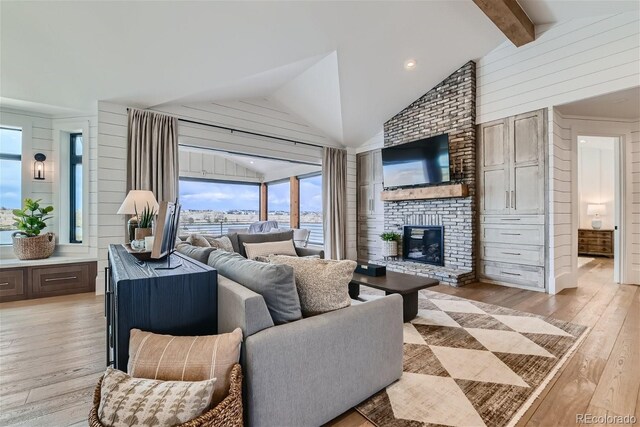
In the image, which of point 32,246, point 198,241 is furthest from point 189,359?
point 32,246

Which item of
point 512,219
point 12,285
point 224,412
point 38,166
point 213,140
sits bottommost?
point 12,285

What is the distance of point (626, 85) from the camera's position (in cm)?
333

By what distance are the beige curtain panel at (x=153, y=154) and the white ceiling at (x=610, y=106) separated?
5552 millimetres

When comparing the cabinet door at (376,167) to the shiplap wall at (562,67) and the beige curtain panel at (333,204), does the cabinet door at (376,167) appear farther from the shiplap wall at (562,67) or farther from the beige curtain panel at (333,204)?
the shiplap wall at (562,67)

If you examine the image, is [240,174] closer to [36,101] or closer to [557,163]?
[36,101]

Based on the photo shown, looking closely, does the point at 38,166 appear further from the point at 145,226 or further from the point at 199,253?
the point at 199,253

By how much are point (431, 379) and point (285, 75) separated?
4351 mm

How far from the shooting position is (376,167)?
252 inches

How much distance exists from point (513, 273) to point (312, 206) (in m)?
4.90

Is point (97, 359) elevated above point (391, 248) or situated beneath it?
situated beneath

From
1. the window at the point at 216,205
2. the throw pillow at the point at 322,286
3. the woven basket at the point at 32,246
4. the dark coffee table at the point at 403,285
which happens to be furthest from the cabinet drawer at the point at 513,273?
the window at the point at 216,205

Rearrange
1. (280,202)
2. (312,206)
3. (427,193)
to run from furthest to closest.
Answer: (280,202), (312,206), (427,193)

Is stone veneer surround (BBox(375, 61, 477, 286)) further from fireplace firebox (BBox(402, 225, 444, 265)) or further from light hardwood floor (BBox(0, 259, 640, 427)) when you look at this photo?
light hardwood floor (BBox(0, 259, 640, 427))

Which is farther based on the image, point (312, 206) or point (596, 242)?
point (312, 206)
